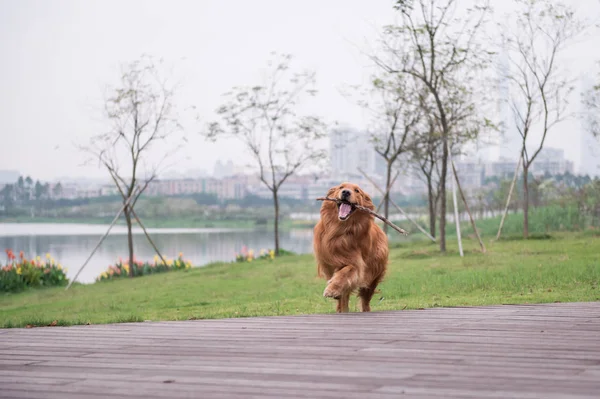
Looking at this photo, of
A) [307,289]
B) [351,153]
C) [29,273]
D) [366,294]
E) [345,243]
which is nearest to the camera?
[345,243]

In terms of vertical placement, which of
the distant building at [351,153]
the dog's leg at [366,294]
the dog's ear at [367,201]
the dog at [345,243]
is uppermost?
the distant building at [351,153]

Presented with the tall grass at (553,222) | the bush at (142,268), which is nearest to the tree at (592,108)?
the tall grass at (553,222)

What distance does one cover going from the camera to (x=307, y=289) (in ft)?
38.0

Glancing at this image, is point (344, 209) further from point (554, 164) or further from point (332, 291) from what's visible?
point (554, 164)

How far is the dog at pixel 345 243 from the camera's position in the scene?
646cm

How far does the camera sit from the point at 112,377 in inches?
143

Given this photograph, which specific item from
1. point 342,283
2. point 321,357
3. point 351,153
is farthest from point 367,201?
point 351,153

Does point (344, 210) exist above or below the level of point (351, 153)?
below

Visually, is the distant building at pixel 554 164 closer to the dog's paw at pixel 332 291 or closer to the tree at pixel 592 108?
the tree at pixel 592 108

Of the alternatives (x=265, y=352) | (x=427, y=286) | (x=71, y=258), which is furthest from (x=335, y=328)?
(x=71, y=258)

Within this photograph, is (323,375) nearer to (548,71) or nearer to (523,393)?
(523,393)

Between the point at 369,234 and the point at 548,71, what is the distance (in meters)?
17.3

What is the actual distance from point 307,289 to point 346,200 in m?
5.35

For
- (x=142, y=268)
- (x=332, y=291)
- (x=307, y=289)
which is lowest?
(x=142, y=268)
